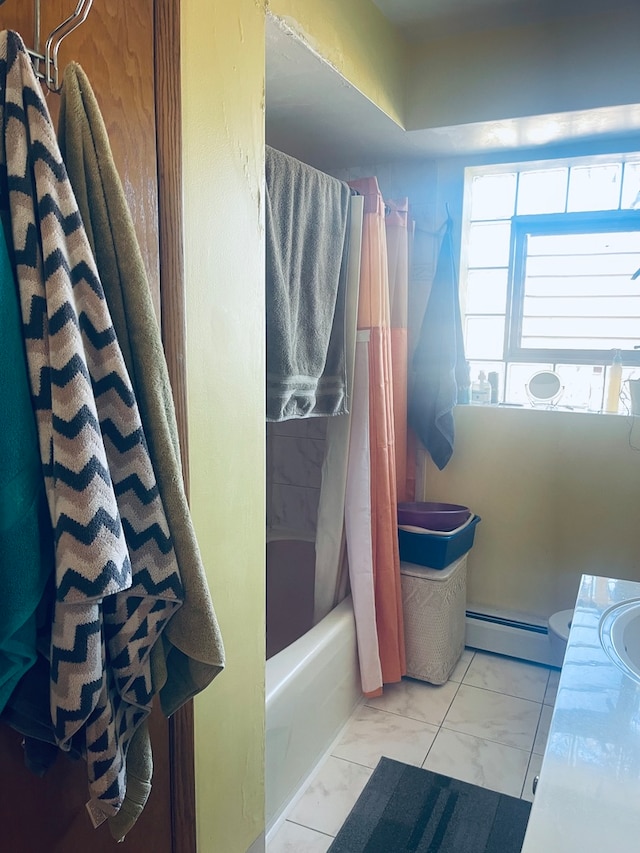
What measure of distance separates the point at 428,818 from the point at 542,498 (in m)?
1.27

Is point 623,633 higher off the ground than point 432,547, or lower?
higher

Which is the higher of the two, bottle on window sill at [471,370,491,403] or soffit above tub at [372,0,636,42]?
soffit above tub at [372,0,636,42]

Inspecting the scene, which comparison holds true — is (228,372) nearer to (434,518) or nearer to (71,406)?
(71,406)

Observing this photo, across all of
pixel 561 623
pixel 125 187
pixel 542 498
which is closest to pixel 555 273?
pixel 542 498

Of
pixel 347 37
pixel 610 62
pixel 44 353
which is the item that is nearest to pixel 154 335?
pixel 44 353

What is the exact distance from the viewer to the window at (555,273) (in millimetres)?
2393

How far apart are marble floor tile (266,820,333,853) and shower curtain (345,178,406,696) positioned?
1.93 ft

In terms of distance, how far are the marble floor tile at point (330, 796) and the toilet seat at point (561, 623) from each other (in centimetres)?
81

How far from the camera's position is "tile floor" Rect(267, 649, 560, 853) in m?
1.73

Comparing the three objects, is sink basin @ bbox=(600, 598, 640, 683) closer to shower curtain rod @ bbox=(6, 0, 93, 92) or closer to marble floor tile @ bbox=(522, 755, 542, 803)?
marble floor tile @ bbox=(522, 755, 542, 803)

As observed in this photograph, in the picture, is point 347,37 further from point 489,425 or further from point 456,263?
point 489,425

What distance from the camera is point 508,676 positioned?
2.41 metres

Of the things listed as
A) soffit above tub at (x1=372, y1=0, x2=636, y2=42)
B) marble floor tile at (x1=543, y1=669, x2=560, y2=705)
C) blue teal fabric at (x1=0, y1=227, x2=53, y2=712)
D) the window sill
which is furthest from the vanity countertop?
soffit above tub at (x1=372, y1=0, x2=636, y2=42)

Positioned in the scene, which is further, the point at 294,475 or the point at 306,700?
the point at 294,475
